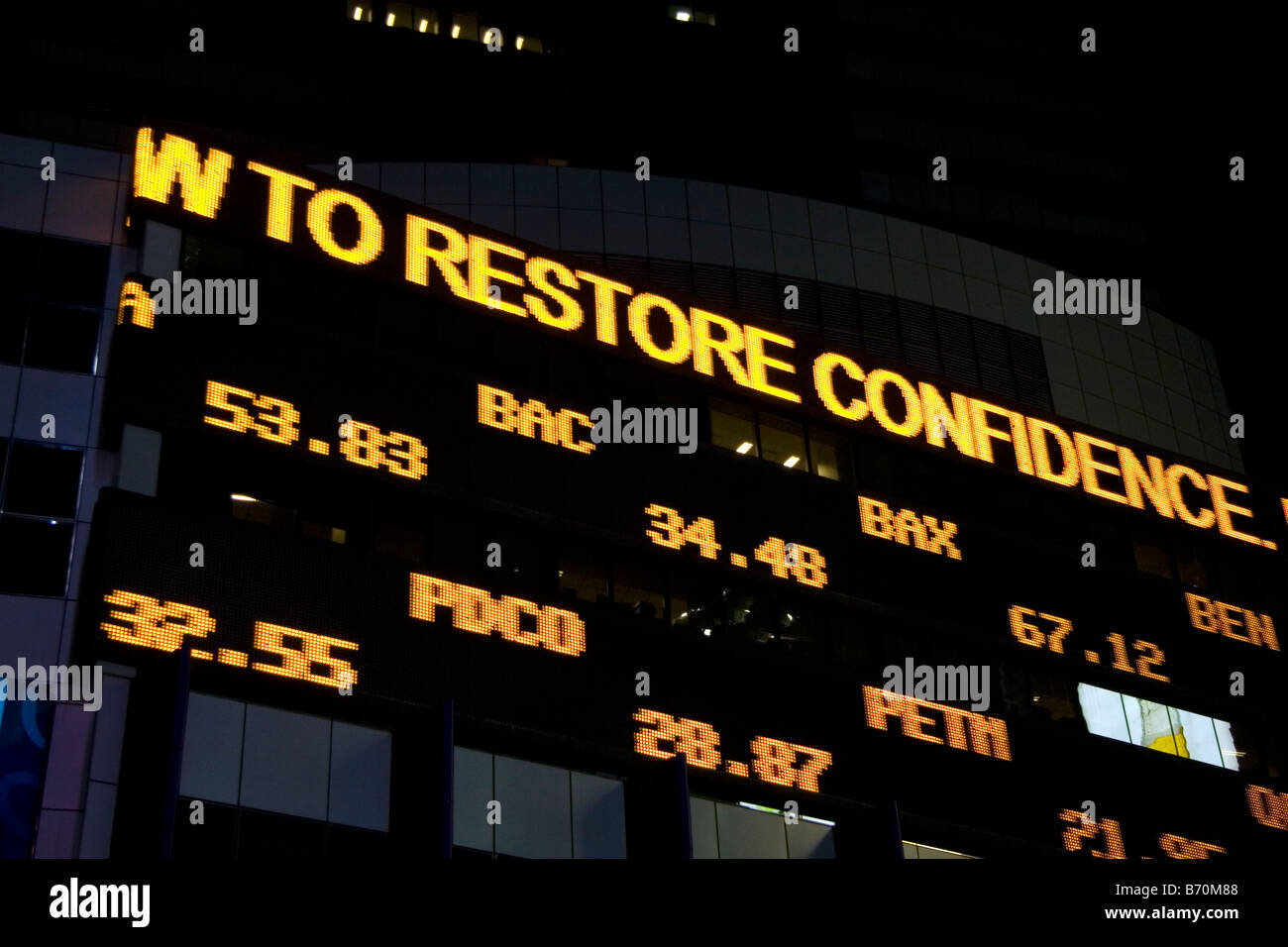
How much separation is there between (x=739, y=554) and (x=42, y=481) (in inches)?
360

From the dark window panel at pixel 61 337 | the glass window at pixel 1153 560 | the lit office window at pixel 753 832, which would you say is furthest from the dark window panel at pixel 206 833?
the glass window at pixel 1153 560

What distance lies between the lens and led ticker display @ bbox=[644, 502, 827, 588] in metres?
19.9

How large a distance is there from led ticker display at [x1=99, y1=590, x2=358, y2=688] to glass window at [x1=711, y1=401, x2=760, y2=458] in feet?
28.0

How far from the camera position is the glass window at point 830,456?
23.5m

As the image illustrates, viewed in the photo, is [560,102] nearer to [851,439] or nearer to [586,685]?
[851,439]

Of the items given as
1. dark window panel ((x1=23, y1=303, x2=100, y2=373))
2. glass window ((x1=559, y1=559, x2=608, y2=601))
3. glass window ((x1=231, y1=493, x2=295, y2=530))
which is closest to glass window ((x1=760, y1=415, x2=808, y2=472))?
glass window ((x1=559, y1=559, x2=608, y2=601))

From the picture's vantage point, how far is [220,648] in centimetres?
1536

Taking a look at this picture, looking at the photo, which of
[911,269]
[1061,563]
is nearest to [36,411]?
[1061,563]

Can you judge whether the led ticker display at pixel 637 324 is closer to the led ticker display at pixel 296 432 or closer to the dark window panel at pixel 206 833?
the led ticker display at pixel 296 432

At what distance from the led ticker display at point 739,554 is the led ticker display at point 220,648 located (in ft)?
16.9

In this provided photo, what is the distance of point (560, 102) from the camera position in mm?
53250

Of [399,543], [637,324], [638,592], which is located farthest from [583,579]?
[637,324]

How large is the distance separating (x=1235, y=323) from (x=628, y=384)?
40.4 metres

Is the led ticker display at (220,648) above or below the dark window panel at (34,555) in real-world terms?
below
